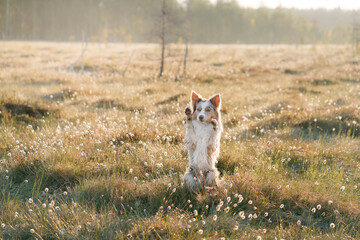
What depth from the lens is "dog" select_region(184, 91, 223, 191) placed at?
3954mm

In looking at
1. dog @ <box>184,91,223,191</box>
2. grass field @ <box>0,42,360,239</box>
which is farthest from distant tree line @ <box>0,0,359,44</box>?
dog @ <box>184,91,223,191</box>

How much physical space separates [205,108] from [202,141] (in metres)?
0.46

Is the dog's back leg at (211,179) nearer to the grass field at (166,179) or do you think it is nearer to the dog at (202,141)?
the dog at (202,141)

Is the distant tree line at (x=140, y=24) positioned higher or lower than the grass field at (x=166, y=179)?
higher

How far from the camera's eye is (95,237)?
10.5 feet

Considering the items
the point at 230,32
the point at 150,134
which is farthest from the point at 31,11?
the point at 150,134

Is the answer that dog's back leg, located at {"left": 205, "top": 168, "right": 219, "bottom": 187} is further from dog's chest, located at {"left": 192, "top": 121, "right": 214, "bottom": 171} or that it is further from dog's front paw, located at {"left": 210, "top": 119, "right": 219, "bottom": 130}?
dog's front paw, located at {"left": 210, "top": 119, "right": 219, "bottom": 130}

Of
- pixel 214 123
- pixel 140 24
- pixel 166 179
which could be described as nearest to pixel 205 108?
pixel 214 123

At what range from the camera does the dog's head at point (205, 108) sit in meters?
3.83

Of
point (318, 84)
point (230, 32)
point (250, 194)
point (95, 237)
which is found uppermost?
point (230, 32)

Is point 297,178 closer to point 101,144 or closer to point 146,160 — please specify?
point 146,160

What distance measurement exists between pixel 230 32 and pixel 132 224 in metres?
103

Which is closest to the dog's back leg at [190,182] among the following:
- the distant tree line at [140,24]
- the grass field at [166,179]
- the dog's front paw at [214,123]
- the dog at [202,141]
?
the dog at [202,141]

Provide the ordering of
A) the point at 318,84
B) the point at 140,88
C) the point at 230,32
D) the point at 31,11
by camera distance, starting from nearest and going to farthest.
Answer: the point at 140,88 < the point at 318,84 < the point at 31,11 < the point at 230,32
